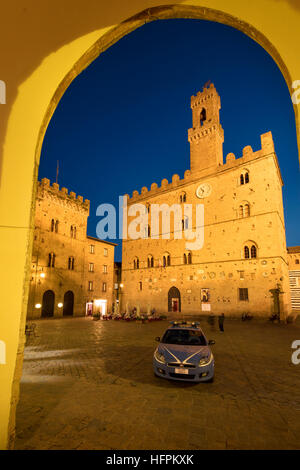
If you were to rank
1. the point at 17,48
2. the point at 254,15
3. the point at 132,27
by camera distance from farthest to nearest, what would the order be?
1. the point at 132,27
2. the point at 17,48
3. the point at 254,15

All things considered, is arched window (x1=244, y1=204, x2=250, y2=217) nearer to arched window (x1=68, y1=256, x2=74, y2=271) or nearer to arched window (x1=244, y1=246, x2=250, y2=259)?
arched window (x1=244, y1=246, x2=250, y2=259)

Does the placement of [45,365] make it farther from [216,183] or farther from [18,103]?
[216,183]

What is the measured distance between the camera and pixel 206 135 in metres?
30.4

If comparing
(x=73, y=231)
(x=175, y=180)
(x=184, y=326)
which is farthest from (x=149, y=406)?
(x=175, y=180)

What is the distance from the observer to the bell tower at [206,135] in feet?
96.6

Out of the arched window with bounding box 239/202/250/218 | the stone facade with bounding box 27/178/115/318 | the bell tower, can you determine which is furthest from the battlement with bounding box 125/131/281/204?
the stone facade with bounding box 27/178/115/318

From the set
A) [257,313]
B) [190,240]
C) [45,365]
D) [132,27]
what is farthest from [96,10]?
[190,240]

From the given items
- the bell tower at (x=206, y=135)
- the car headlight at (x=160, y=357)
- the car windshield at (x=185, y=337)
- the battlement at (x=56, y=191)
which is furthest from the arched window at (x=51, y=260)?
the car headlight at (x=160, y=357)

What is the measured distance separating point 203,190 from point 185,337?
23.1 m

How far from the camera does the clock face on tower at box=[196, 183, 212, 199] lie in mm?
27797

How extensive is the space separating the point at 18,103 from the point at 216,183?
26418 mm

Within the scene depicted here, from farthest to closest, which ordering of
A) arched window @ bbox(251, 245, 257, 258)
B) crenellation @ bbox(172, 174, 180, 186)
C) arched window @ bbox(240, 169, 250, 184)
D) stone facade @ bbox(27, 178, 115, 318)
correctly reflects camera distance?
crenellation @ bbox(172, 174, 180, 186), arched window @ bbox(240, 169, 250, 184), stone facade @ bbox(27, 178, 115, 318), arched window @ bbox(251, 245, 257, 258)

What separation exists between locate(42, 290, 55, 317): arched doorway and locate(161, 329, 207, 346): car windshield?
21.2 meters

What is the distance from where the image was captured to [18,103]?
115 inches
